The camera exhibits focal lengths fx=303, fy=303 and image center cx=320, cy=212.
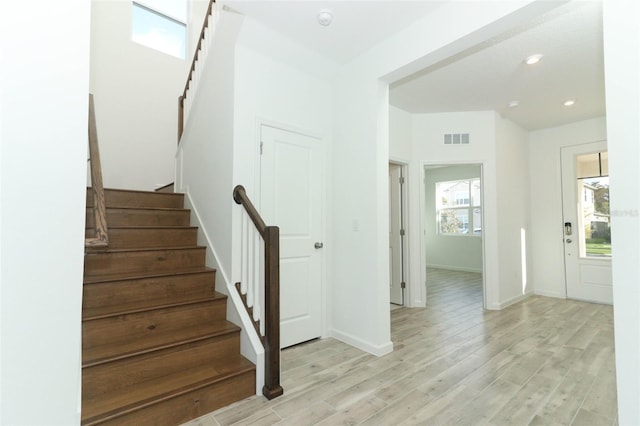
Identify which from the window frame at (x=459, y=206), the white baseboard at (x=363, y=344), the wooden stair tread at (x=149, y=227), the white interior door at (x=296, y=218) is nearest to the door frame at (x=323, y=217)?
the white interior door at (x=296, y=218)

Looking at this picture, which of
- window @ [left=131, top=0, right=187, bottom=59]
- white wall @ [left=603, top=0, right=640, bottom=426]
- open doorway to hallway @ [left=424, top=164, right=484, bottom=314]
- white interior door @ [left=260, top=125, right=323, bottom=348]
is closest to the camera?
white wall @ [left=603, top=0, right=640, bottom=426]

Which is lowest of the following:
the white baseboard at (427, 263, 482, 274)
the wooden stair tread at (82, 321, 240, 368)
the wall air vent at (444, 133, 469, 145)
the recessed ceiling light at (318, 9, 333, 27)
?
the white baseboard at (427, 263, 482, 274)

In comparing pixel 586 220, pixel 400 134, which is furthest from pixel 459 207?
pixel 400 134

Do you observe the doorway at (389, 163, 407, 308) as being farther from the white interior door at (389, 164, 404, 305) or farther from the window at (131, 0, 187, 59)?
the window at (131, 0, 187, 59)

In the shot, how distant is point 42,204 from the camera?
91 cm

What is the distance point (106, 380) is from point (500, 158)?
198 inches

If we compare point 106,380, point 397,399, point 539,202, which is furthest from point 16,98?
point 539,202

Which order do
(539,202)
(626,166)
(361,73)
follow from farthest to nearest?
(539,202), (361,73), (626,166)

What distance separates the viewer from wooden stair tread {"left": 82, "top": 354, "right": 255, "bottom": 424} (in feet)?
5.26

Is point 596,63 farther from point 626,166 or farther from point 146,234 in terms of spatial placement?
point 146,234

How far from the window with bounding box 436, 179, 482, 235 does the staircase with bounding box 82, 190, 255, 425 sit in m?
6.56

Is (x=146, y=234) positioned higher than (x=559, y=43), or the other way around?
(x=559, y=43)

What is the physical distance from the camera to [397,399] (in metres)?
2.02

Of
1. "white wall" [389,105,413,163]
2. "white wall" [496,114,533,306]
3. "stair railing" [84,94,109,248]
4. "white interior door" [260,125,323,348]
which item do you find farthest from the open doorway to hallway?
"stair railing" [84,94,109,248]
